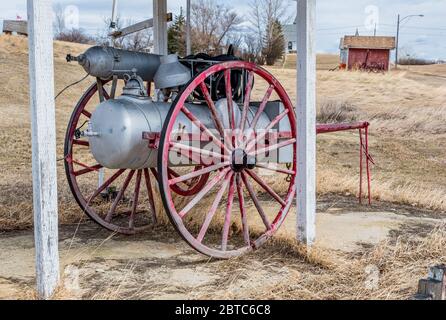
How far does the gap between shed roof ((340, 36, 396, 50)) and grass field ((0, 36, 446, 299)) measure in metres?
17.3

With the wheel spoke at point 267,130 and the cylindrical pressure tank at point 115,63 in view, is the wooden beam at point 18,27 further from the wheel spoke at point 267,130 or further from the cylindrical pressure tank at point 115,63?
the wheel spoke at point 267,130

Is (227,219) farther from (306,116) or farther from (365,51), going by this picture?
(365,51)

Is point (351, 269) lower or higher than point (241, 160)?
lower

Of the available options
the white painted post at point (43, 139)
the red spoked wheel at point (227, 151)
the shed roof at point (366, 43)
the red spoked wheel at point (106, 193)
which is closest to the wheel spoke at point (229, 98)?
the red spoked wheel at point (227, 151)

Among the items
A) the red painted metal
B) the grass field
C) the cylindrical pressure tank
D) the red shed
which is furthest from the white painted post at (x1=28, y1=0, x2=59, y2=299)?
the red shed

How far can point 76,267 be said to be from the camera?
5180 mm

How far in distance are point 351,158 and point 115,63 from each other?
419 inches

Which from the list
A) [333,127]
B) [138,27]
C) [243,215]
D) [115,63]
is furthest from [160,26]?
[243,215]

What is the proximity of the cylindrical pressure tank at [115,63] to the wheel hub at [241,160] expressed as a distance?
Result: 4.07 ft

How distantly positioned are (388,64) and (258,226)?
53838mm

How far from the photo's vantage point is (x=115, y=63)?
565 cm

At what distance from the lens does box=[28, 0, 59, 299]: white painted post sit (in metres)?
4.12
